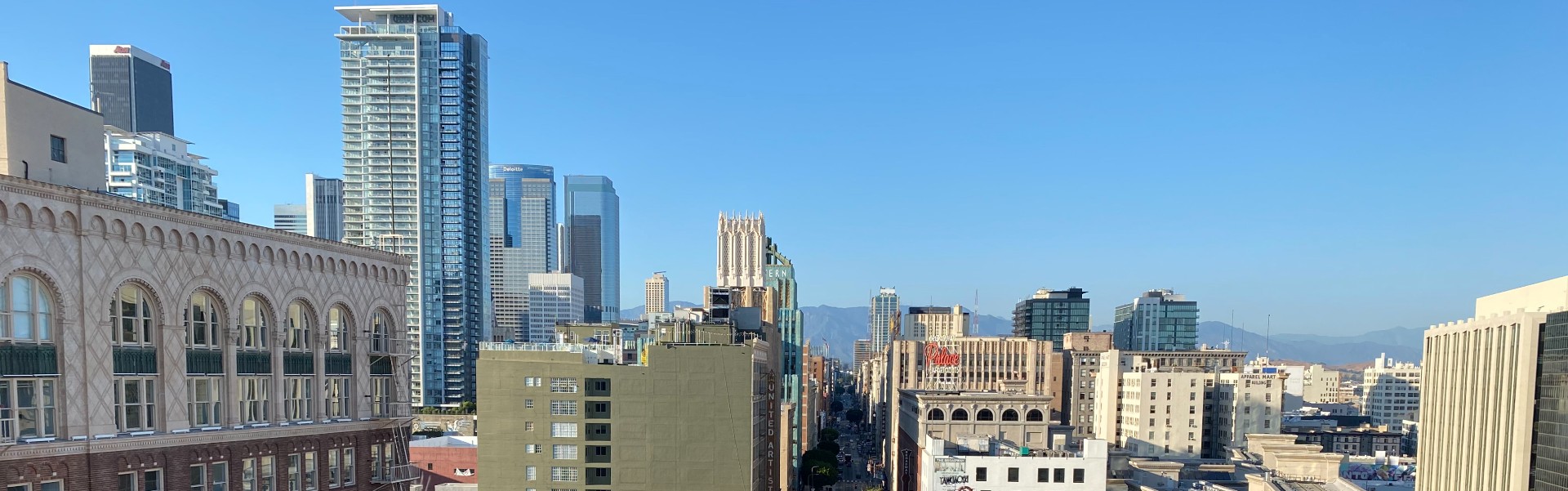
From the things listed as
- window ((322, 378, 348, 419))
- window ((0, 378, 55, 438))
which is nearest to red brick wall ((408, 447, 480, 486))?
window ((322, 378, 348, 419))

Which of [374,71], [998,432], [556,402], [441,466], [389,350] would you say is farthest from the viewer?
[374,71]

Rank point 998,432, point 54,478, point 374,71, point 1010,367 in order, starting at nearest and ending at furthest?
point 54,478 < point 998,432 < point 1010,367 < point 374,71

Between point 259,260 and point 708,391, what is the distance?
40084 millimetres

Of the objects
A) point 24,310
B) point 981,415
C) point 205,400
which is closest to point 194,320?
point 205,400

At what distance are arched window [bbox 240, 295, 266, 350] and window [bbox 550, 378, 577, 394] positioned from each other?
31942 millimetres

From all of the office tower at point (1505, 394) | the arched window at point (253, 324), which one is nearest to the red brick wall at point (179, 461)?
Result: the arched window at point (253, 324)

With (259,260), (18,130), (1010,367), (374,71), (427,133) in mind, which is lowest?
(1010,367)

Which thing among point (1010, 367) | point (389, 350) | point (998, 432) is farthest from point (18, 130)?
point (1010, 367)

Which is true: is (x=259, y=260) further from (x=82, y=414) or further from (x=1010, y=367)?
(x=1010, y=367)

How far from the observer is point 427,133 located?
643 ft

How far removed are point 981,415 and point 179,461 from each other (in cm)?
9856

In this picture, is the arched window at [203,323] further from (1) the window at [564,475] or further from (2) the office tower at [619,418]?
(1) the window at [564,475]

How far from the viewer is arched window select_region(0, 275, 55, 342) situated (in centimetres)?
2958

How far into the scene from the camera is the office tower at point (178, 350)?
3052cm
